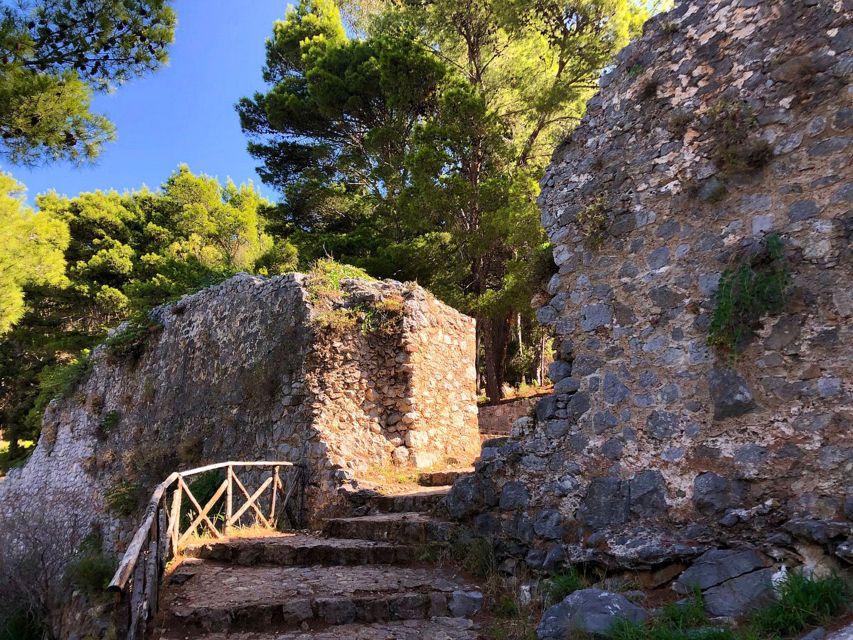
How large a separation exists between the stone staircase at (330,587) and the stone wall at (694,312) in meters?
0.71

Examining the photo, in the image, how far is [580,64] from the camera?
1292cm

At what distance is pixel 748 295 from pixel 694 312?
0.38m

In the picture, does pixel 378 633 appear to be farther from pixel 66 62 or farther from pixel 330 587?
pixel 66 62

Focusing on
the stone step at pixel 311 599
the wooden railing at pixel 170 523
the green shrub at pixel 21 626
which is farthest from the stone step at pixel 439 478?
the green shrub at pixel 21 626

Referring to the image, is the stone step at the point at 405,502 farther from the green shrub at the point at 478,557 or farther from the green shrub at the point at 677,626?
the green shrub at the point at 677,626

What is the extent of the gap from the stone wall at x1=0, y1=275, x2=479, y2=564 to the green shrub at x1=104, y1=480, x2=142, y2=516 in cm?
5

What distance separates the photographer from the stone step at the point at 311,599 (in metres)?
4.08

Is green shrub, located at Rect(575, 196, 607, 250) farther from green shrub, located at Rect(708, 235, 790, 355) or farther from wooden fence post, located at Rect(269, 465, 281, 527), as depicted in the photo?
wooden fence post, located at Rect(269, 465, 281, 527)

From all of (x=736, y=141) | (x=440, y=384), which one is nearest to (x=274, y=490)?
(x=440, y=384)

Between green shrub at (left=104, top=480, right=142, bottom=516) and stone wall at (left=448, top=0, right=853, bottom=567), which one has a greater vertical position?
stone wall at (left=448, top=0, right=853, bottom=567)

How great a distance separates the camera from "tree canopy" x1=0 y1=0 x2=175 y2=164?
18.7 ft

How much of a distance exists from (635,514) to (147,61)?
6507 mm

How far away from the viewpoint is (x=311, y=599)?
424 cm

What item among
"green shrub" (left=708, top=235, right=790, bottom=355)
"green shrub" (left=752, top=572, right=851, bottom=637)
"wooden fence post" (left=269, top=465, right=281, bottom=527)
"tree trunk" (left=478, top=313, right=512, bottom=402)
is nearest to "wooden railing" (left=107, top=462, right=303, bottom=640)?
"wooden fence post" (left=269, top=465, right=281, bottom=527)
